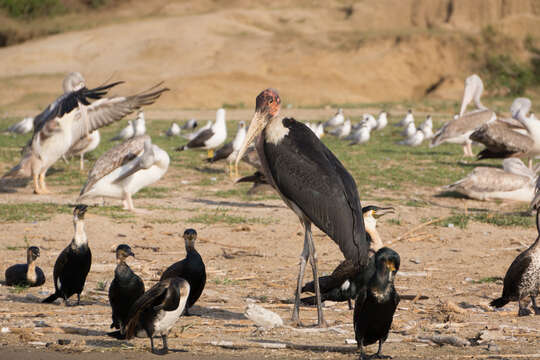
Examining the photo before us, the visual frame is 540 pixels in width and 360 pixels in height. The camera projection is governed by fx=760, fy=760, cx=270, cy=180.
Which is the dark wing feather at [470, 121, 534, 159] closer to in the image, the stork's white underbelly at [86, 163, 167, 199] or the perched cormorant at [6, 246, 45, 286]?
the stork's white underbelly at [86, 163, 167, 199]

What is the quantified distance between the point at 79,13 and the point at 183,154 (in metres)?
36.2

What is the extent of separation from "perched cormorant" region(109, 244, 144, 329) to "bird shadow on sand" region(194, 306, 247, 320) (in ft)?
2.20

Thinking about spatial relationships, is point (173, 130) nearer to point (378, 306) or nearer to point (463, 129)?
point (463, 129)

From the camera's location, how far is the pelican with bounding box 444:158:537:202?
11695 millimetres

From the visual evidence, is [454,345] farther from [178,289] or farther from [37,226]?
[37,226]

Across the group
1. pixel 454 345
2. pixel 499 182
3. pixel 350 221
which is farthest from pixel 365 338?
pixel 499 182

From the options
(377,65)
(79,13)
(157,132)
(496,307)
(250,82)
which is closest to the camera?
(496,307)

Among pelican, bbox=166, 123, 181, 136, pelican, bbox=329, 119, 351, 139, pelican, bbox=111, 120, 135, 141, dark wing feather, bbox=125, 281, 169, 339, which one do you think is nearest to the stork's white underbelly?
dark wing feather, bbox=125, 281, 169, 339

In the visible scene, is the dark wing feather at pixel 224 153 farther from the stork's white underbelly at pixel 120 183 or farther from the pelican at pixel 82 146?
the stork's white underbelly at pixel 120 183

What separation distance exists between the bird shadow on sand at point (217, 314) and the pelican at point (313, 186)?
502 millimetres

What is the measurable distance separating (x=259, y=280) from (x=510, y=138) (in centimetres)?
888

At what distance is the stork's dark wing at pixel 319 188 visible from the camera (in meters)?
5.33

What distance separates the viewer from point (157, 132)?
75.3 ft

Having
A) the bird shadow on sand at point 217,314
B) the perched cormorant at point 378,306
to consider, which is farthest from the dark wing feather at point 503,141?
the perched cormorant at point 378,306
